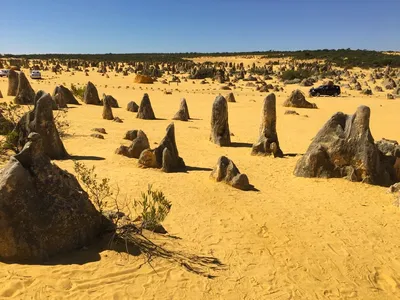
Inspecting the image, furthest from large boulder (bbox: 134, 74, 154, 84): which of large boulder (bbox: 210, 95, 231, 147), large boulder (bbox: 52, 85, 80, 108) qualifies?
large boulder (bbox: 210, 95, 231, 147)

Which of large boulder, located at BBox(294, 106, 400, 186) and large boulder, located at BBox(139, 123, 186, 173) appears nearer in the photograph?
large boulder, located at BBox(294, 106, 400, 186)

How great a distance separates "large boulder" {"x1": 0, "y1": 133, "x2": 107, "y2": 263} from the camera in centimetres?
559

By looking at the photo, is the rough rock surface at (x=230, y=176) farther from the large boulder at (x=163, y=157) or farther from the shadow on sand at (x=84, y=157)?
the shadow on sand at (x=84, y=157)

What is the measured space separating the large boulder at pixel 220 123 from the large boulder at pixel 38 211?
995 cm

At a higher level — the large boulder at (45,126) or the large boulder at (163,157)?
the large boulder at (45,126)

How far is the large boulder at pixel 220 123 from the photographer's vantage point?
1598cm

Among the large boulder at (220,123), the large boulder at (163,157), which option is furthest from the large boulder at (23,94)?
the large boulder at (163,157)

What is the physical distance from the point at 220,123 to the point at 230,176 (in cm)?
551

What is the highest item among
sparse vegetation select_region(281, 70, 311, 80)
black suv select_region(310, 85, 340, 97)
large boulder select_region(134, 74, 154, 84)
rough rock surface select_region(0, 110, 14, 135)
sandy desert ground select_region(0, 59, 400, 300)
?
sparse vegetation select_region(281, 70, 311, 80)

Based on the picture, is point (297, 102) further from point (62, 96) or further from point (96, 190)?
point (96, 190)

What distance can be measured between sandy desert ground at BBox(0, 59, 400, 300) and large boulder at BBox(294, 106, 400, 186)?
0.41m

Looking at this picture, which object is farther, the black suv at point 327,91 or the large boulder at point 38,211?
the black suv at point 327,91

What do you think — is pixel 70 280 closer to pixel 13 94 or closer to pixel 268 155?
pixel 268 155

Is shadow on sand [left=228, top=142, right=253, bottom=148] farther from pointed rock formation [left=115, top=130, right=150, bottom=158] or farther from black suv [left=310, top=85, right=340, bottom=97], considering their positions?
black suv [left=310, top=85, right=340, bottom=97]
